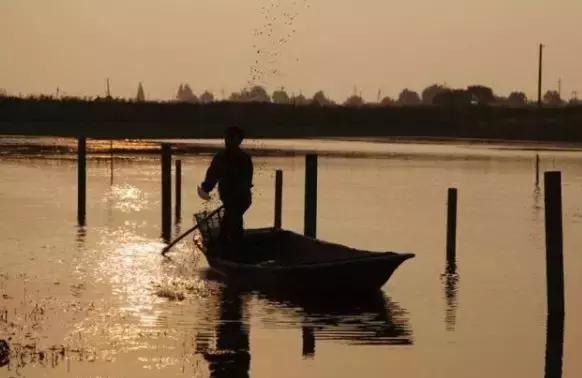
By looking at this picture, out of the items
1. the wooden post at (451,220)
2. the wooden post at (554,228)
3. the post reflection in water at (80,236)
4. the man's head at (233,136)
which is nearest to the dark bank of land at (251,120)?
the post reflection in water at (80,236)

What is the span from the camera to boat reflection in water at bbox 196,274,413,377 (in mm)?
15609

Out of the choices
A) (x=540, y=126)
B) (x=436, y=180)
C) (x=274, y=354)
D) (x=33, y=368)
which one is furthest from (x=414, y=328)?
(x=540, y=126)

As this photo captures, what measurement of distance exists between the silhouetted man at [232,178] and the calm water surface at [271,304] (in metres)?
1.27

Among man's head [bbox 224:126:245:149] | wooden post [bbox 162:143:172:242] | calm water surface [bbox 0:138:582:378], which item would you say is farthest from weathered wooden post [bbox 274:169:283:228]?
man's head [bbox 224:126:245:149]

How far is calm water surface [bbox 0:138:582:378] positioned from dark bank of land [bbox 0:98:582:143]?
299ft

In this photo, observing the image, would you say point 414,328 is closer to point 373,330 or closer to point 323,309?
point 373,330

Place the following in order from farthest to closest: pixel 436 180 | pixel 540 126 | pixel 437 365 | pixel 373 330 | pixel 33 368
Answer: pixel 540 126 → pixel 436 180 → pixel 373 330 → pixel 437 365 → pixel 33 368

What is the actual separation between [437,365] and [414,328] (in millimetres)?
2430

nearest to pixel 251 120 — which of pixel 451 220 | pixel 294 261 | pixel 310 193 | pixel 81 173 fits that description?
pixel 81 173

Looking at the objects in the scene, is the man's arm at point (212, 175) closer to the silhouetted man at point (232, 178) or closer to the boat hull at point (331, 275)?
the silhouetted man at point (232, 178)

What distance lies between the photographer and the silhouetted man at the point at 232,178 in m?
20.9

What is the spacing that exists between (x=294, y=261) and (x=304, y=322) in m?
4.59

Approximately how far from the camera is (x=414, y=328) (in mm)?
18094

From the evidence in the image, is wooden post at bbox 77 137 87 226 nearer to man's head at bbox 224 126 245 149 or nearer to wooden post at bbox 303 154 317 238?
wooden post at bbox 303 154 317 238
